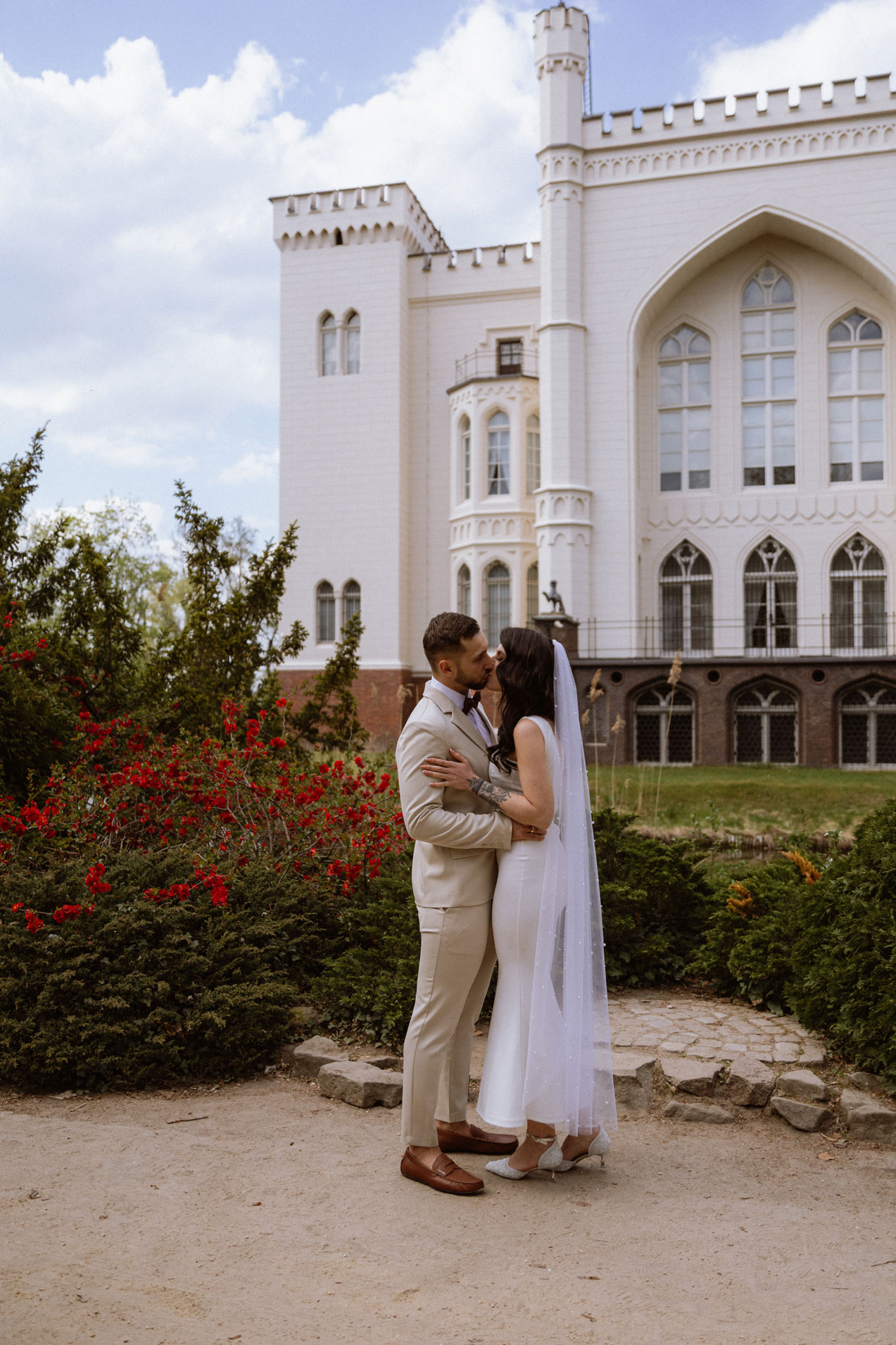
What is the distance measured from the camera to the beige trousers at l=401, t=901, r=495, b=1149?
4.07 meters

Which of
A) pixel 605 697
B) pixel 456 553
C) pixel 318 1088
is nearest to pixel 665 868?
pixel 318 1088

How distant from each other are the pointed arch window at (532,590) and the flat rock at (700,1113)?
2500 centimetres

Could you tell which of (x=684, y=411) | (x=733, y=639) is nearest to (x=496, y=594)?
(x=733, y=639)

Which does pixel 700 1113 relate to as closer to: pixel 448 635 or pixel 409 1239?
pixel 409 1239

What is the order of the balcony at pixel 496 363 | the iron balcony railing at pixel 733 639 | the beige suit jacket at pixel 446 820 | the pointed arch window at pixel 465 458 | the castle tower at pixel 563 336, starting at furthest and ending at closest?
the balcony at pixel 496 363, the pointed arch window at pixel 465 458, the castle tower at pixel 563 336, the iron balcony railing at pixel 733 639, the beige suit jacket at pixel 446 820

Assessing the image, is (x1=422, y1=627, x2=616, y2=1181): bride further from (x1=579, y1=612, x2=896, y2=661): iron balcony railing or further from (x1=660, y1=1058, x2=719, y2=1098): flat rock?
(x1=579, y1=612, x2=896, y2=661): iron balcony railing

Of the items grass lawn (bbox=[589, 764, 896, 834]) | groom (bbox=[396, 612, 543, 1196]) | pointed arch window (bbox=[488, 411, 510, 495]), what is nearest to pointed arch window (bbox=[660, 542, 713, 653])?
pointed arch window (bbox=[488, 411, 510, 495])

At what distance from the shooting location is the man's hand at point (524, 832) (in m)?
4.10

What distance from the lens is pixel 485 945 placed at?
4164mm

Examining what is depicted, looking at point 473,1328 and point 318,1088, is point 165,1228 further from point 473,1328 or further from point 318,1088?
point 318,1088

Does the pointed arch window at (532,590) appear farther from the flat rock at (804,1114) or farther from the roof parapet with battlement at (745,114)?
the flat rock at (804,1114)

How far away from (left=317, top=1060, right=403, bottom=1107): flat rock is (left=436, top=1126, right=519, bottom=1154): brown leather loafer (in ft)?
2.32

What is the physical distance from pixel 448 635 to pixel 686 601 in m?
25.4

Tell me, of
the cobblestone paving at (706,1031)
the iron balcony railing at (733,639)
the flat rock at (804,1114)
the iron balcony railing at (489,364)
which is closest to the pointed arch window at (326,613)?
the iron balcony railing at (489,364)
